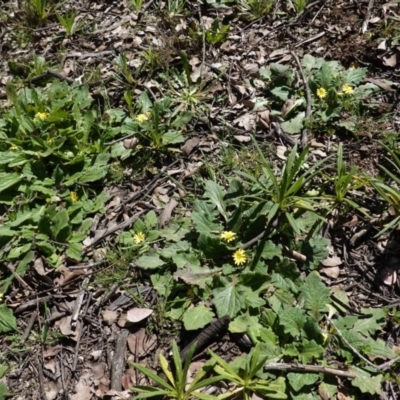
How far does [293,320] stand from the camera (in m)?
2.24

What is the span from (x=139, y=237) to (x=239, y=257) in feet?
2.00

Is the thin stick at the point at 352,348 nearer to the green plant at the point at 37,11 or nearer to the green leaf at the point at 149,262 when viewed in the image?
the green leaf at the point at 149,262

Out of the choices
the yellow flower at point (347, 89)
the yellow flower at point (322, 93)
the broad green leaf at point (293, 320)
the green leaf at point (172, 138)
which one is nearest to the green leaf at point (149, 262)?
the broad green leaf at point (293, 320)

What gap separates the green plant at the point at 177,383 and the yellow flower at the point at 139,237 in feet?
2.36

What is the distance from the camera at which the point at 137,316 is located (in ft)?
8.25

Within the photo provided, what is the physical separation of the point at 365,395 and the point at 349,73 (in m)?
1.92

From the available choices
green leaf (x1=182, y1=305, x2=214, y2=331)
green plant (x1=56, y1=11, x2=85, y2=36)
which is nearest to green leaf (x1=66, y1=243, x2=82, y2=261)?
green leaf (x1=182, y1=305, x2=214, y2=331)

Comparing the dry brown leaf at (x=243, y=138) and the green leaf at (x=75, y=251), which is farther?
the dry brown leaf at (x=243, y=138)

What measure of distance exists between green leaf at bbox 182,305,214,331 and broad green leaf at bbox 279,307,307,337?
1.14ft

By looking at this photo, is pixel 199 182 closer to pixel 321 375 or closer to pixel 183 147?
pixel 183 147

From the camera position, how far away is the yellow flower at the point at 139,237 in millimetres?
2754

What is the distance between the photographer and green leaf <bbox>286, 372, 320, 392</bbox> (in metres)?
2.11

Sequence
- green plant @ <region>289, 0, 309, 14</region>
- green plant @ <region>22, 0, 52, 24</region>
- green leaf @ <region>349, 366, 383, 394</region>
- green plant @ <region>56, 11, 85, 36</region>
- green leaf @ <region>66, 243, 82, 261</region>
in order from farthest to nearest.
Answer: green plant @ <region>22, 0, 52, 24</region> < green plant @ <region>56, 11, 85, 36</region> < green plant @ <region>289, 0, 309, 14</region> < green leaf @ <region>66, 243, 82, 261</region> < green leaf @ <region>349, 366, 383, 394</region>

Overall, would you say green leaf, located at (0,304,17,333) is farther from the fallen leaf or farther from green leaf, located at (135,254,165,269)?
the fallen leaf
